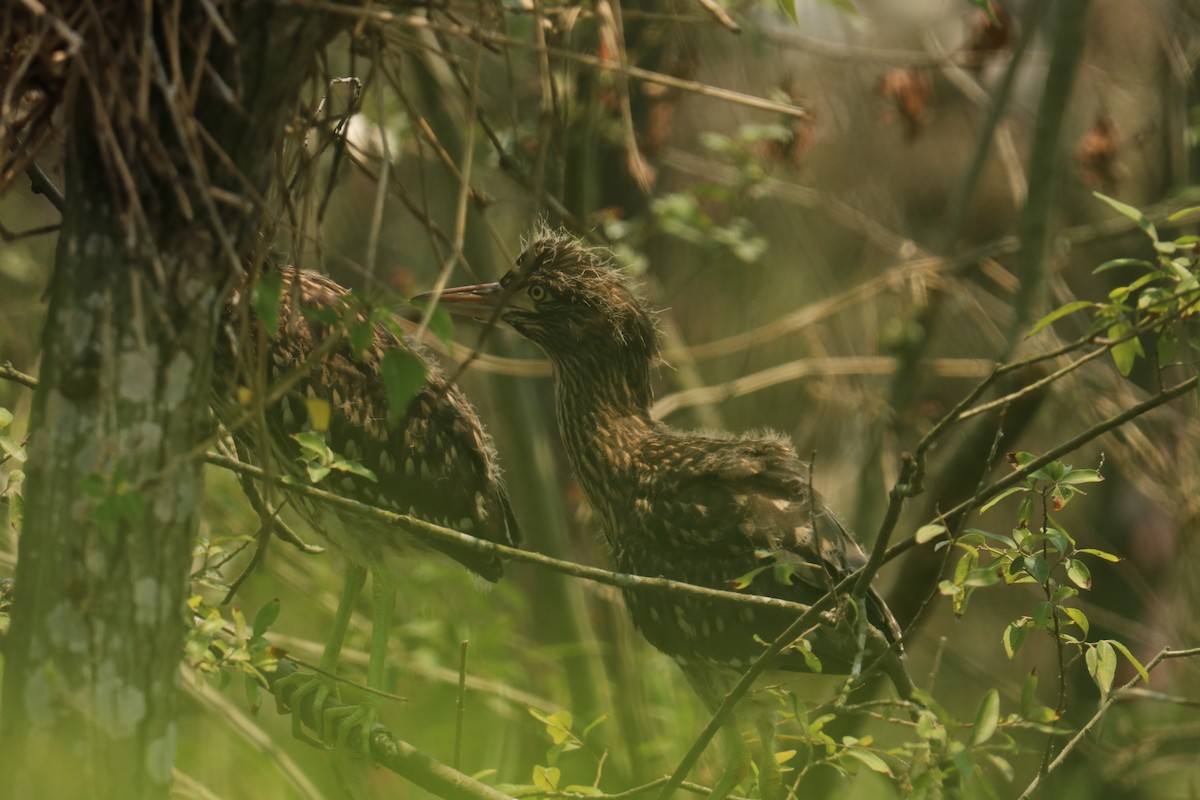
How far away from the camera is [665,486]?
395cm

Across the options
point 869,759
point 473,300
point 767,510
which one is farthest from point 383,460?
point 869,759

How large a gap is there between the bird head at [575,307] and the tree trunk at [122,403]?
213 centimetres

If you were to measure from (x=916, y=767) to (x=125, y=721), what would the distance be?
49.8 inches

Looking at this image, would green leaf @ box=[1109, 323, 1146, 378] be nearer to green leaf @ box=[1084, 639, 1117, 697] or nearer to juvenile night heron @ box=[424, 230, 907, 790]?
green leaf @ box=[1084, 639, 1117, 697]

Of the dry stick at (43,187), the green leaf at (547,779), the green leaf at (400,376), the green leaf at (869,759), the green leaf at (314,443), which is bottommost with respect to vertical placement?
the green leaf at (547,779)

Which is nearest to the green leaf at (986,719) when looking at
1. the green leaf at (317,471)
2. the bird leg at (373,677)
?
the green leaf at (317,471)

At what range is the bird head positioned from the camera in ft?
13.5

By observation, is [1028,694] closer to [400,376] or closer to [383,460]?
[400,376]

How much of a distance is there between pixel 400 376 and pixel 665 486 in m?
2.15

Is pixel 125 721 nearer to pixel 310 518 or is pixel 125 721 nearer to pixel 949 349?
pixel 310 518

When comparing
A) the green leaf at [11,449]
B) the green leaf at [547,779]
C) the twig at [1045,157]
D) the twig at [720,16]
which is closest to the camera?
the twig at [720,16]

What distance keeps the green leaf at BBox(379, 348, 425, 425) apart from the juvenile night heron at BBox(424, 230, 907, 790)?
5.56 feet

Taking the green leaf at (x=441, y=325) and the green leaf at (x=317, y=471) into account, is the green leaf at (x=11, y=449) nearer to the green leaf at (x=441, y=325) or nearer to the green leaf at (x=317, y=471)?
the green leaf at (x=317, y=471)

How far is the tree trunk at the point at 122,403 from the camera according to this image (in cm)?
185
